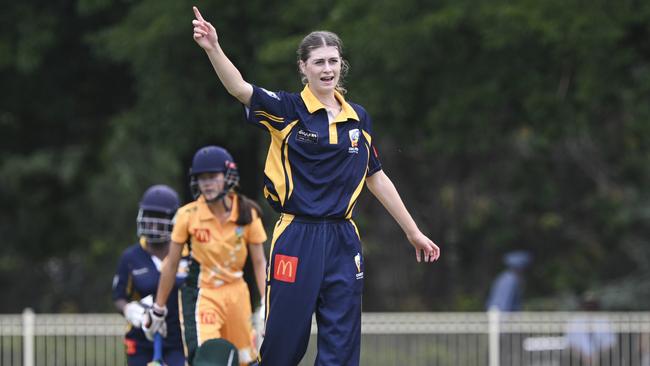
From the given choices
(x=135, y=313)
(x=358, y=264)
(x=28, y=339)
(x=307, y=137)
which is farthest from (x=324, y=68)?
(x=28, y=339)

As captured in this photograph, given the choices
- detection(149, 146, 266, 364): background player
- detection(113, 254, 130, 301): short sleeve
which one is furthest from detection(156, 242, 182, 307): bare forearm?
detection(113, 254, 130, 301): short sleeve

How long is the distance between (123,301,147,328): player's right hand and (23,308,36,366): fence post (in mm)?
7247

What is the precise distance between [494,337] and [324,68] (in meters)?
9.84

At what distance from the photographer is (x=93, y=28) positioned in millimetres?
19281

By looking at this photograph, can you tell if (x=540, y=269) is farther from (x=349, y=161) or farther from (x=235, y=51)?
(x=349, y=161)

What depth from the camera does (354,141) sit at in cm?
729

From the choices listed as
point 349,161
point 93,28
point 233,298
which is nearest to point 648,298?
point 93,28

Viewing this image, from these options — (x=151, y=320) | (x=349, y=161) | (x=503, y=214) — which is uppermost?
(x=503, y=214)

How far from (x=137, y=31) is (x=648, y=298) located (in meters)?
10.5

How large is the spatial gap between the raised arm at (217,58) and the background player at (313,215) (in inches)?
0.7

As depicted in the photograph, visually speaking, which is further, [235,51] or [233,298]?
[235,51]

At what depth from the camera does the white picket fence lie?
16531 millimetres

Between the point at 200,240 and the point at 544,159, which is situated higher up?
the point at 544,159

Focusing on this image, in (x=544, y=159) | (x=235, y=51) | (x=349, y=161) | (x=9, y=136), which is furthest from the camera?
(x=544, y=159)
